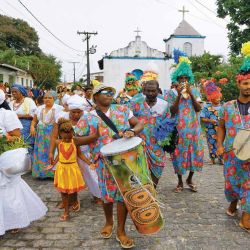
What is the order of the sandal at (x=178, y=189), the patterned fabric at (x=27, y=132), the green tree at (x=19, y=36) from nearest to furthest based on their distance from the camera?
1. the sandal at (x=178, y=189)
2. the patterned fabric at (x=27, y=132)
3. the green tree at (x=19, y=36)

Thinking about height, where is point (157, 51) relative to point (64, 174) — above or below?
above

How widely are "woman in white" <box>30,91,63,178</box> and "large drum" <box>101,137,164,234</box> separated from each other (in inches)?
143

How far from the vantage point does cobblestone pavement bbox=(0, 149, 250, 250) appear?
4.12 m

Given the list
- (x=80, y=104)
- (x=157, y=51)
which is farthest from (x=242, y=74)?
(x=157, y=51)

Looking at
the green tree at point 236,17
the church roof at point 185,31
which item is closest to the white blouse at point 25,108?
the green tree at point 236,17

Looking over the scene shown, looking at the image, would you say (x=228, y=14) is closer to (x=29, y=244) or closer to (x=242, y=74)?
(x=242, y=74)

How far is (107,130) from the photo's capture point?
13.6 ft

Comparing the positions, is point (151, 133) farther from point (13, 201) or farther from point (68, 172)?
point (13, 201)

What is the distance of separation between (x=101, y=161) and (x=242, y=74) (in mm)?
1983

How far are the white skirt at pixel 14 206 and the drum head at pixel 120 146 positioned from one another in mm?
1261

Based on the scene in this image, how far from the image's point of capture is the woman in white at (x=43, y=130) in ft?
23.8

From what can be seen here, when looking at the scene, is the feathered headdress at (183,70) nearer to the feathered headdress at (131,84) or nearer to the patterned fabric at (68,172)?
the patterned fabric at (68,172)

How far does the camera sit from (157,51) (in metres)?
45.8

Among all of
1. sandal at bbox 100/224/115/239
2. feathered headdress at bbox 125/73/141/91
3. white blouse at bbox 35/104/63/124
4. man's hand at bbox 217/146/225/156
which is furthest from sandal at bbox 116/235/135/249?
feathered headdress at bbox 125/73/141/91
